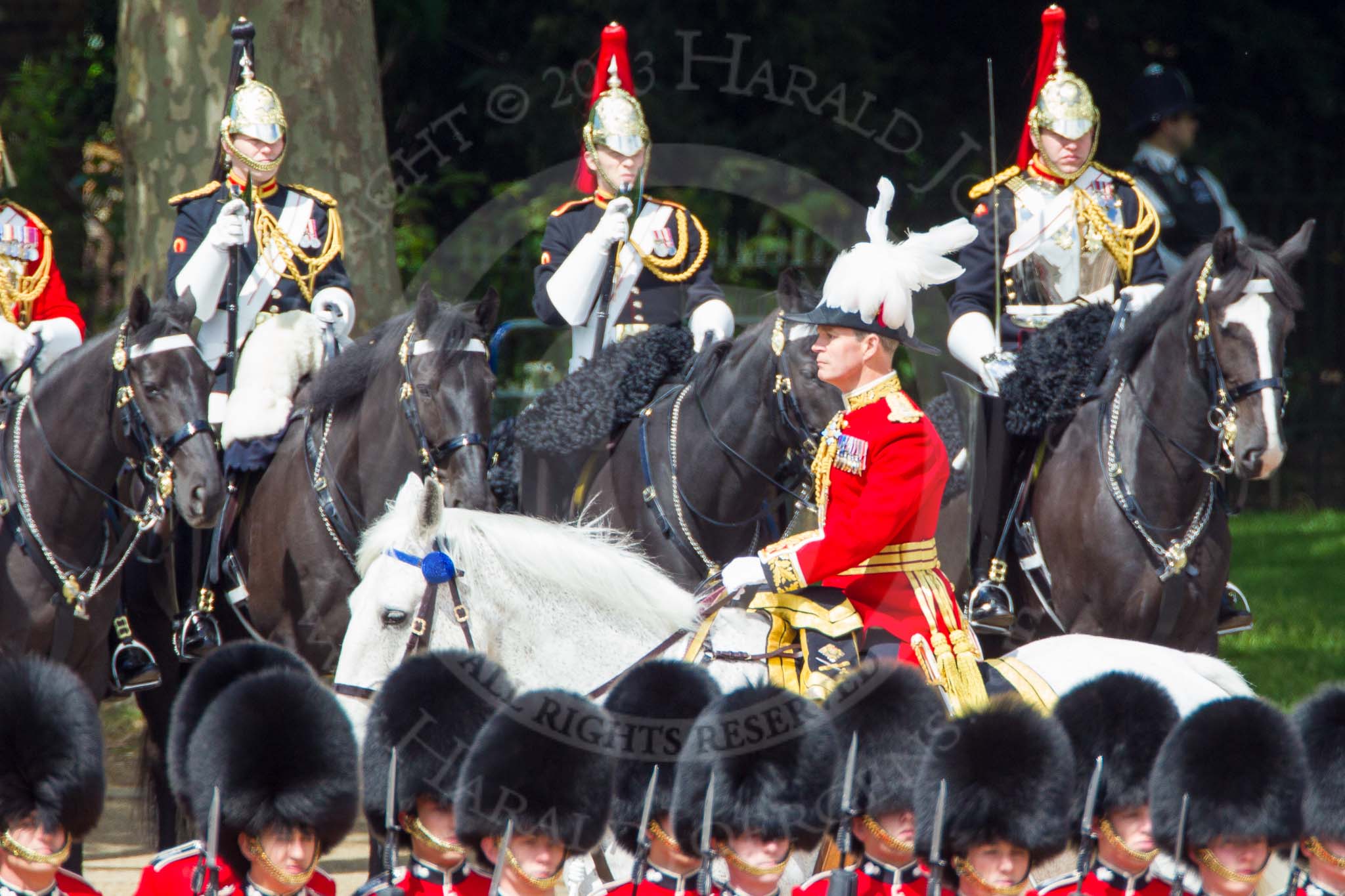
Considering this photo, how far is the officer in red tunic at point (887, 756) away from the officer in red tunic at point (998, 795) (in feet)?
0.29

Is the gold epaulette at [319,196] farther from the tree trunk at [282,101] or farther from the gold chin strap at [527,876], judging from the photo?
the gold chin strap at [527,876]

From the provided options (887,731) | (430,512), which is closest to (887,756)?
(887,731)

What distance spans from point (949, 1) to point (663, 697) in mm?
8711

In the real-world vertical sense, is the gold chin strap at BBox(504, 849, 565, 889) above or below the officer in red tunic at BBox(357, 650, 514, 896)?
below

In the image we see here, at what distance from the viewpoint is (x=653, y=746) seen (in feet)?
11.8

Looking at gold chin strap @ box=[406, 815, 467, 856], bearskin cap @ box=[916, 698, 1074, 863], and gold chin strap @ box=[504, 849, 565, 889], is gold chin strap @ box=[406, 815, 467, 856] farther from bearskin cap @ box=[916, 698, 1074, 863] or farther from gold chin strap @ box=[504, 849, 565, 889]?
bearskin cap @ box=[916, 698, 1074, 863]

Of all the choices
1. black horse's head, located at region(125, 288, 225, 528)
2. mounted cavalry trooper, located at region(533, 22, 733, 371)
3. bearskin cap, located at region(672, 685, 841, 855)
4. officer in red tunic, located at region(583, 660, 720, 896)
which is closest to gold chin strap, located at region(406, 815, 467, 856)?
officer in red tunic, located at region(583, 660, 720, 896)

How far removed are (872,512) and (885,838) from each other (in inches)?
24.3

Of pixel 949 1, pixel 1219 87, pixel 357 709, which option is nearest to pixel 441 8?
pixel 949 1

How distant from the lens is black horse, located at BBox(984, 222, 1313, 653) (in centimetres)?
524

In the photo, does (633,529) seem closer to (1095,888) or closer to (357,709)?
(357,709)

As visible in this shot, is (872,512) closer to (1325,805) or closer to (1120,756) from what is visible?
(1120,756)

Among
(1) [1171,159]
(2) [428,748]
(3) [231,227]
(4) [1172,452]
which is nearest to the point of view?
(2) [428,748]

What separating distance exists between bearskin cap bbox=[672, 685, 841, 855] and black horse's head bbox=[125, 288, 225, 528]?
210cm
